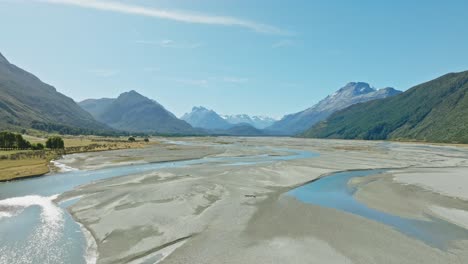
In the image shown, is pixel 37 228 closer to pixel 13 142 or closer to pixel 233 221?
pixel 233 221

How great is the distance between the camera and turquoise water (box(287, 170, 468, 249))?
22578 millimetres

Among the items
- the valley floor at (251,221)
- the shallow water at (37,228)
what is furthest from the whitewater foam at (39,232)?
the valley floor at (251,221)

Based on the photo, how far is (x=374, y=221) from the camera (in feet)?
86.3

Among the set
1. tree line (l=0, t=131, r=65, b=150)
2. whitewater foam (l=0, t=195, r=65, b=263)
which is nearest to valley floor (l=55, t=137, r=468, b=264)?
whitewater foam (l=0, t=195, r=65, b=263)

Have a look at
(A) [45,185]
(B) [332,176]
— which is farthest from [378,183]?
(A) [45,185]

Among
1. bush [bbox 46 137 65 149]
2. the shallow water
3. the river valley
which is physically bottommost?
the shallow water

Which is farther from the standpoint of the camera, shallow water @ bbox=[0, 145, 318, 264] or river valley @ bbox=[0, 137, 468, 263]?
river valley @ bbox=[0, 137, 468, 263]

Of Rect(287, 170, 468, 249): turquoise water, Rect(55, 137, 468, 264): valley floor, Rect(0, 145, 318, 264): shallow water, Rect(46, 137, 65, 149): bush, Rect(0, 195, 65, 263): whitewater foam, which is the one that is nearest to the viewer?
Rect(0, 195, 65, 263): whitewater foam

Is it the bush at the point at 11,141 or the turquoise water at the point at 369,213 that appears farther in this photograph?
the bush at the point at 11,141

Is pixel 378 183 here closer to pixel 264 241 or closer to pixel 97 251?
pixel 264 241

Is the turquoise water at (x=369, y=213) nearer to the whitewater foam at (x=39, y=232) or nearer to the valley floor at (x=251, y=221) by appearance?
the valley floor at (x=251, y=221)

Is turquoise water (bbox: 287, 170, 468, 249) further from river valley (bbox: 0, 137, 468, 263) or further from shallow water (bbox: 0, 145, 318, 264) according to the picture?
shallow water (bbox: 0, 145, 318, 264)

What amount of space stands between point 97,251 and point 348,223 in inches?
775

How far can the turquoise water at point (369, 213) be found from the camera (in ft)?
74.1
